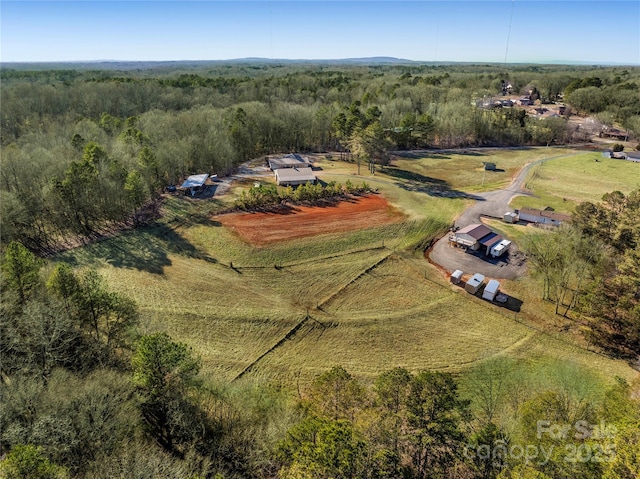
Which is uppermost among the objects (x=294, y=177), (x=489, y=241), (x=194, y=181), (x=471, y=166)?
(x=194, y=181)

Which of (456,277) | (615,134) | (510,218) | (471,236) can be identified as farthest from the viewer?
(615,134)

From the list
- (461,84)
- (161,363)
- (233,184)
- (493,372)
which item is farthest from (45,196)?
(461,84)

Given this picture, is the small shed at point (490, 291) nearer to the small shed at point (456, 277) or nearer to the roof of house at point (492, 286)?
the roof of house at point (492, 286)

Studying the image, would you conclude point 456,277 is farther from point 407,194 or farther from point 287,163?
point 287,163

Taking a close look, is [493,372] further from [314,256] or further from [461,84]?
[461,84]

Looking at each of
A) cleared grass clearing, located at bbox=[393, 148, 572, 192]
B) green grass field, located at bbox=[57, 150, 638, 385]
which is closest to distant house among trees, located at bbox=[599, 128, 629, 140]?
cleared grass clearing, located at bbox=[393, 148, 572, 192]

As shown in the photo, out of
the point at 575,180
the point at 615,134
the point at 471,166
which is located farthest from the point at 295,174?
the point at 615,134
